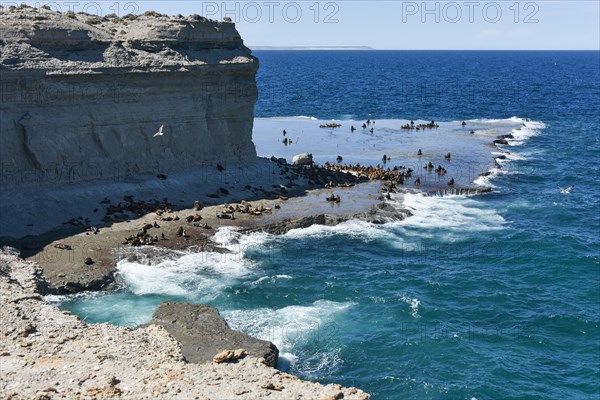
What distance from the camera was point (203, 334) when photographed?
2534cm

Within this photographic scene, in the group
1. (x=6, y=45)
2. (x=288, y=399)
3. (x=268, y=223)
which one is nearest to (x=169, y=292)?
(x=268, y=223)

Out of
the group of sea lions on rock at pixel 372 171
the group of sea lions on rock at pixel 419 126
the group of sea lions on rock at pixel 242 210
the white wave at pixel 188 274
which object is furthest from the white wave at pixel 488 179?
the white wave at pixel 188 274

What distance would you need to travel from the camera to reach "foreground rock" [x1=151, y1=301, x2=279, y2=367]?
Result: 2395 cm

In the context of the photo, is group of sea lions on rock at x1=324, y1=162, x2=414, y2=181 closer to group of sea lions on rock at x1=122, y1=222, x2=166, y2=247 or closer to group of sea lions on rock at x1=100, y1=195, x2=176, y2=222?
group of sea lions on rock at x1=100, y1=195, x2=176, y2=222

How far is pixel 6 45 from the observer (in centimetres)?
3931

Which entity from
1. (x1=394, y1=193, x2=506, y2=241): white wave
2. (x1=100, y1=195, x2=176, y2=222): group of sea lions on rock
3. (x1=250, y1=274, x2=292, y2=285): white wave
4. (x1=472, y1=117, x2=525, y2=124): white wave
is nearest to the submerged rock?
(x1=394, y1=193, x2=506, y2=241): white wave

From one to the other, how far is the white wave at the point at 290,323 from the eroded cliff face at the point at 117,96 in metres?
16.9

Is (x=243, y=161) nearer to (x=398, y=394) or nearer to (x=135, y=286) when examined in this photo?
(x=135, y=286)

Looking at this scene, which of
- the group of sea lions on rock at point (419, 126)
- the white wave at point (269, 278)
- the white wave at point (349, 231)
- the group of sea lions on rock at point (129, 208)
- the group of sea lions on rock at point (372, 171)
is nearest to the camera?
the white wave at point (269, 278)

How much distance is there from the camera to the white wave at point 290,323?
2759cm

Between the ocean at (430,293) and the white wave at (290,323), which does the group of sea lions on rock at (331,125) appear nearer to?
the ocean at (430,293)

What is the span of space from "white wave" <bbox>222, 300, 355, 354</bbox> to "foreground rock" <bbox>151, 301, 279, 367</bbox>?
181cm

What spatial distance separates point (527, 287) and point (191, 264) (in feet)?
52.6

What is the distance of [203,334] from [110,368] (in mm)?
5679
